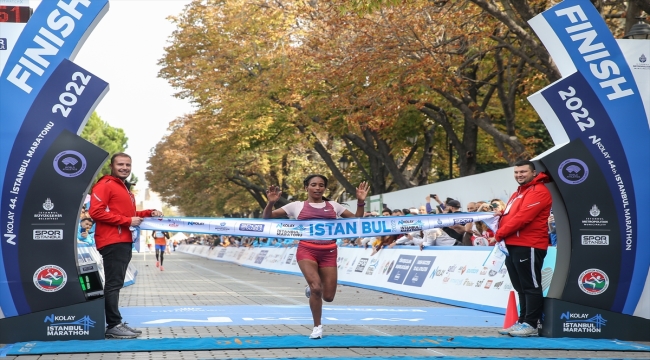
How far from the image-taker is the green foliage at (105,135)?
86750 mm

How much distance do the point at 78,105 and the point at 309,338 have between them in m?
3.56

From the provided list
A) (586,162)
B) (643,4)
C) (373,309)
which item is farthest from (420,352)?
(643,4)

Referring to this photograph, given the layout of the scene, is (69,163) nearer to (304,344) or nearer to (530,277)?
(304,344)

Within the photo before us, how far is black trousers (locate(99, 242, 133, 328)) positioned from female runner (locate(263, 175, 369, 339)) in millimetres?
1656

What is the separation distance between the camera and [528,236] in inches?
427

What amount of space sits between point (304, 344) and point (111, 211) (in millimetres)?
2571

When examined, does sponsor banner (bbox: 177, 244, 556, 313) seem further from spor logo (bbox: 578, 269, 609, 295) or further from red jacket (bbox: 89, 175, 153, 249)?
red jacket (bbox: 89, 175, 153, 249)

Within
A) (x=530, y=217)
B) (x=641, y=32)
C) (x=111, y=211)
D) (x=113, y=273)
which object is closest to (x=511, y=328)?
(x=530, y=217)

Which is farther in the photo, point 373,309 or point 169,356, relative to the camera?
point 373,309

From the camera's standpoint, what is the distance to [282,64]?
33.8 metres

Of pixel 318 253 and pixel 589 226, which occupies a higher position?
pixel 589 226

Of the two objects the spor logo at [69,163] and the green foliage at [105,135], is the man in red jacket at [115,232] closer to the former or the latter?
the spor logo at [69,163]

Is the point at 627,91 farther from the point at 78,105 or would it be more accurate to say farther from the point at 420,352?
the point at 78,105

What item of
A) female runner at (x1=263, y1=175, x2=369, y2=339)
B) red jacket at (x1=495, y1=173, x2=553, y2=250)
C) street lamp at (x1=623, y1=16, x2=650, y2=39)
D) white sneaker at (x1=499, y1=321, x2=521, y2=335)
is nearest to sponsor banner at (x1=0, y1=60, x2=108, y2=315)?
female runner at (x1=263, y1=175, x2=369, y2=339)
